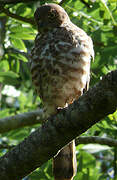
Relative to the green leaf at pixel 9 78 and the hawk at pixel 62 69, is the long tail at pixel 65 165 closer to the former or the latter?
the hawk at pixel 62 69

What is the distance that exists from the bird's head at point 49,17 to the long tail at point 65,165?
1.31m

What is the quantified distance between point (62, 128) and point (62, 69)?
0.96 m

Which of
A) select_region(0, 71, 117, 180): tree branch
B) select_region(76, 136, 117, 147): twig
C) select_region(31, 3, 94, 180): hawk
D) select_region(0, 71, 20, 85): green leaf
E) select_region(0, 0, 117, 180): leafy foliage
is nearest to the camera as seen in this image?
select_region(0, 71, 117, 180): tree branch

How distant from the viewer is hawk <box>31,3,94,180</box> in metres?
3.92

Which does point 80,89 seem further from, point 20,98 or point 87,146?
point 20,98

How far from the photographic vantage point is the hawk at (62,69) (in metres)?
3.92

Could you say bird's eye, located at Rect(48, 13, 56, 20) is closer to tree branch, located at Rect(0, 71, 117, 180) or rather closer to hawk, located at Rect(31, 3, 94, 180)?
hawk, located at Rect(31, 3, 94, 180)

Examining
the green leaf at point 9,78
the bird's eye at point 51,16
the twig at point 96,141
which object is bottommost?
the twig at point 96,141

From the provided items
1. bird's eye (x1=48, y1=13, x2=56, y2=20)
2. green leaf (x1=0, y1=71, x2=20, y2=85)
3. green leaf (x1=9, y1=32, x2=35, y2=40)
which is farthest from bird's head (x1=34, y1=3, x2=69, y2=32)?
green leaf (x1=0, y1=71, x2=20, y2=85)

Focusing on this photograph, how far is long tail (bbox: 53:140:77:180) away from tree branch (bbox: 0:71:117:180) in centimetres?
71

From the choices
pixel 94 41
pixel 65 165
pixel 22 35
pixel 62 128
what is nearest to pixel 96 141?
pixel 65 165

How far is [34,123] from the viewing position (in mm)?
5387

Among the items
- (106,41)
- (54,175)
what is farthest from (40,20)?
(54,175)

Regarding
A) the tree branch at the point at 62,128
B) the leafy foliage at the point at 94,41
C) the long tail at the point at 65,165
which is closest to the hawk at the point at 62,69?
the long tail at the point at 65,165
